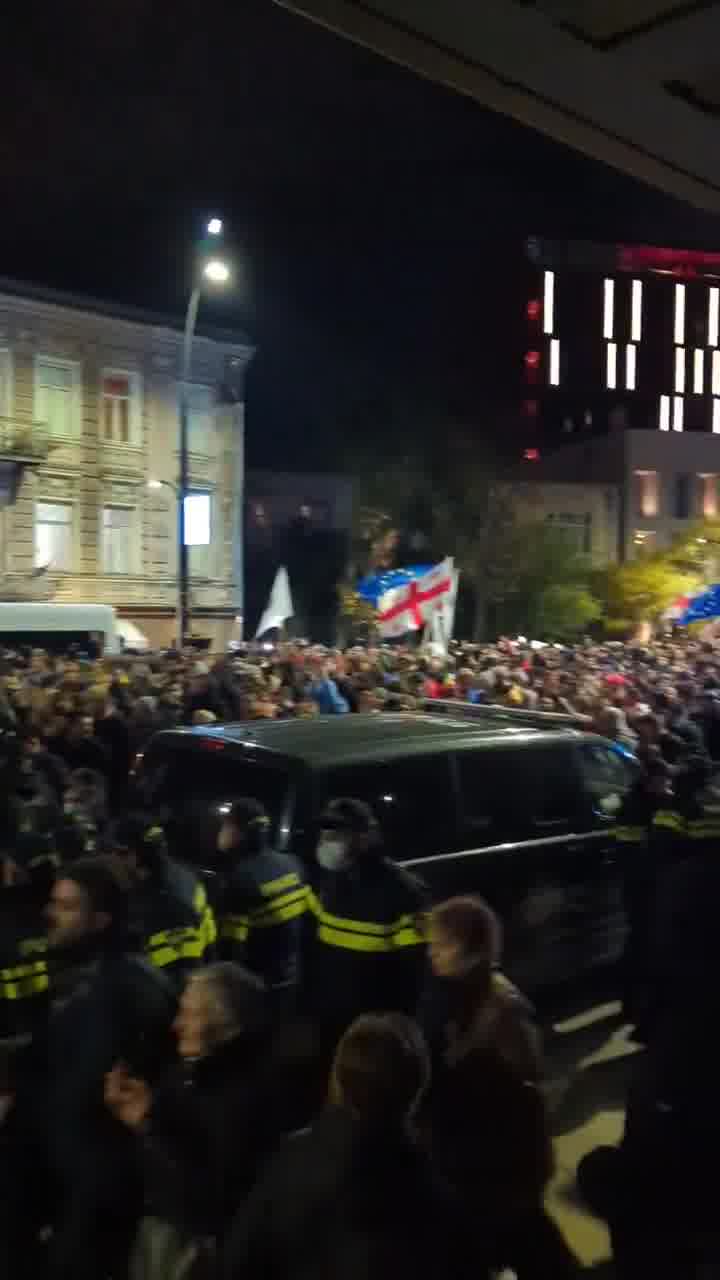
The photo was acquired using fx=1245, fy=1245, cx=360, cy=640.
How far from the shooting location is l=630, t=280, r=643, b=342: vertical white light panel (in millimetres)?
93812

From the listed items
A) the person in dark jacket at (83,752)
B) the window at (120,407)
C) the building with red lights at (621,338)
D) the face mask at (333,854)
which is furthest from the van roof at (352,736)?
the building with red lights at (621,338)

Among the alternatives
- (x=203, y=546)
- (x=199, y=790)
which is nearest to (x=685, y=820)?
(x=199, y=790)

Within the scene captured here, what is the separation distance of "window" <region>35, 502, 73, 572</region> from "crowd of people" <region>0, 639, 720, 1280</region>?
2865 centimetres

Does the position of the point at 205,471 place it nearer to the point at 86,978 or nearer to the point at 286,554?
the point at 286,554

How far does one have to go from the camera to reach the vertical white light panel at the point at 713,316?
310ft

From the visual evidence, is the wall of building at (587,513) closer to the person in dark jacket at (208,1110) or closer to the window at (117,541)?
the window at (117,541)

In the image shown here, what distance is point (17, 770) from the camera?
8383 millimetres

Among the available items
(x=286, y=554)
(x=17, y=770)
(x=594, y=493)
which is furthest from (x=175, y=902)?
(x=594, y=493)

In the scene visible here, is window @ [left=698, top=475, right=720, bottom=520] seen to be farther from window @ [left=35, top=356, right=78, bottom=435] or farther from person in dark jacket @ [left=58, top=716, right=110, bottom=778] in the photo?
person in dark jacket @ [left=58, top=716, right=110, bottom=778]

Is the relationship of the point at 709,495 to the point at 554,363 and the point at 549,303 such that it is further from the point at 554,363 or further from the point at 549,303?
the point at 549,303

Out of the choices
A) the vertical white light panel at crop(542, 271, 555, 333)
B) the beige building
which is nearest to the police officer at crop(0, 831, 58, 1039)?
the beige building

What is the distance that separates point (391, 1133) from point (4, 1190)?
1.42 metres

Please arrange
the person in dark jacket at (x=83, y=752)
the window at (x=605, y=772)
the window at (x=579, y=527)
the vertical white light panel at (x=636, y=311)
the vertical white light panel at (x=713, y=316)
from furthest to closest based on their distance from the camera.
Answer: the vertical white light panel at (x=713, y=316) → the vertical white light panel at (x=636, y=311) → the window at (x=579, y=527) → the person in dark jacket at (x=83, y=752) → the window at (x=605, y=772)

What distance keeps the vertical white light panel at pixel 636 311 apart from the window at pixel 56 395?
223 feet
